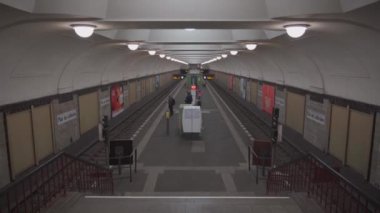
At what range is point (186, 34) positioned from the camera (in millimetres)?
10531

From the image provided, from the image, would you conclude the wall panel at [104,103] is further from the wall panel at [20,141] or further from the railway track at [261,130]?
the railway track at [261,130]

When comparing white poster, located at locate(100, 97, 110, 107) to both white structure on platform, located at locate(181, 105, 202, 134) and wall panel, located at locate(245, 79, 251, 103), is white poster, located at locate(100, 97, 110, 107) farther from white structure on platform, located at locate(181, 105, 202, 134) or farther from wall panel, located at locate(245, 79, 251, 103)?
wall panel, located at locate(245, 79, 251, 103)

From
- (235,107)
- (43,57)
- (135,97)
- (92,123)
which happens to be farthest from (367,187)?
(135,97)

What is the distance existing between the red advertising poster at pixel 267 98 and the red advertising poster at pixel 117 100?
399 inches

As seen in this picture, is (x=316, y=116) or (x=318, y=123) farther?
(x=316, y=116)

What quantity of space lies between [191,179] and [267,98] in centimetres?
1220

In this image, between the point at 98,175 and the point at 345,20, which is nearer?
the point at 345,20

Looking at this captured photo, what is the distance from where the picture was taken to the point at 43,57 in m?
8.70

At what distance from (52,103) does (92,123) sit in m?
4.99

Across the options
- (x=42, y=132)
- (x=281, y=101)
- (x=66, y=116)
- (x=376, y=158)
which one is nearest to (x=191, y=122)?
(x=66, y=116)

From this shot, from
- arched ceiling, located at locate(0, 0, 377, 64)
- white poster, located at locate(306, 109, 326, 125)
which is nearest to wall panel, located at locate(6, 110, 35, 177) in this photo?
arched ceiling, located at locate(0, 0, 377, 64)

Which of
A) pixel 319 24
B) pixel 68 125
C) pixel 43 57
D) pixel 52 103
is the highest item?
pixel 319 24

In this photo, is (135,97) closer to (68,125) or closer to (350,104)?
(68,125)

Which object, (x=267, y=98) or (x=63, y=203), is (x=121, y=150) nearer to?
(x=63, y=203)
